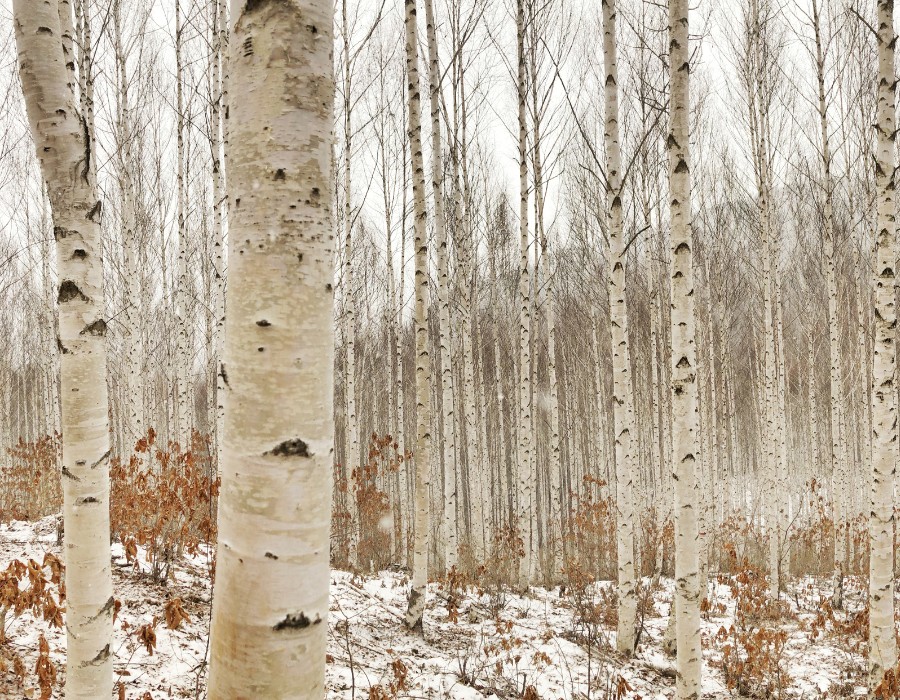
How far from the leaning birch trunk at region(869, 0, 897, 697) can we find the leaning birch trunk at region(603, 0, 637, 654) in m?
1.84

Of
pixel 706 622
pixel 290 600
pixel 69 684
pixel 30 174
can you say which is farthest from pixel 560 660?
pixel 30 174

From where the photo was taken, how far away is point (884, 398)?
4047 mm

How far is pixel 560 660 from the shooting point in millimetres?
5098

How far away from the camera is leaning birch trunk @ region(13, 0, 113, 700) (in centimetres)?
181

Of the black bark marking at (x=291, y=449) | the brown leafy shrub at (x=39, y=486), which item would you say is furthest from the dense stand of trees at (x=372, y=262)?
the brown leafy shrub at (x=39, y=486)

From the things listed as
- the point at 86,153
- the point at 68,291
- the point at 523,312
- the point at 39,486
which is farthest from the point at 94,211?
the point at 39,486

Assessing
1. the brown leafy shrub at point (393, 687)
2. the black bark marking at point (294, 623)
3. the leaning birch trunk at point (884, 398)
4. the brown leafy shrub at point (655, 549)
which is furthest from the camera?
A: the brown leafy shrub at point (655, 549)

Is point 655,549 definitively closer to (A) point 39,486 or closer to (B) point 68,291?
(B) point 68,291

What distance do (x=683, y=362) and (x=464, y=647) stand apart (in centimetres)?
347

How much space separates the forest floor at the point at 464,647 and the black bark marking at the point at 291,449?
2.60 m

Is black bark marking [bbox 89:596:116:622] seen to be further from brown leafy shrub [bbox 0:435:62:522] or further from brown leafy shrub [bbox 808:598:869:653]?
brown leafy shrub [bbox 0:435:62:522]

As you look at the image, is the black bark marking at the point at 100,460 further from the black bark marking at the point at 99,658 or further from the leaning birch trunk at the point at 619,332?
the leaning birch trunk at the point at 619,332

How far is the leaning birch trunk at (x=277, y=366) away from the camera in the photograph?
2.82 ft

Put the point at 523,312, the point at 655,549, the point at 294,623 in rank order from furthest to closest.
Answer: the point at 655,549 → the point at 523,312 → the point at 294,623
